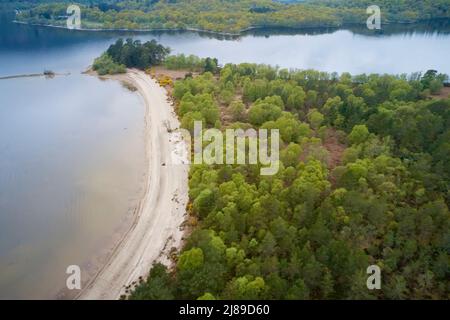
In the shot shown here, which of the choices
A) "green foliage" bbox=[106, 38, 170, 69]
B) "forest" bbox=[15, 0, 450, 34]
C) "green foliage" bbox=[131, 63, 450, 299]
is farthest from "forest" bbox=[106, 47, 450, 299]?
"forest" bbox=[15, 0, 450, 34]

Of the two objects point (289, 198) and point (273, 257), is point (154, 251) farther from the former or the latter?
point (289, 198)

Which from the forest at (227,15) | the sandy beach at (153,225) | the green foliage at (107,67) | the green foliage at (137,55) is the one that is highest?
the forest at (227,15)

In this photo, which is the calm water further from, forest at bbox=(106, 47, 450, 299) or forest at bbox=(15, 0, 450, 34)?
forest at bbox=(15, 0, 450, 34)

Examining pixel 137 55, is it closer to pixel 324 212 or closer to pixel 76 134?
pixel 76 134

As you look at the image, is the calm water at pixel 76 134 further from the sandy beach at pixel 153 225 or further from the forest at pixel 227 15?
the forest at pixel 227 15

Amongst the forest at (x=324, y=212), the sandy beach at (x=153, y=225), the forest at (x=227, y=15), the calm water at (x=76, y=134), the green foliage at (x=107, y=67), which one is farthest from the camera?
the forest at (x=227, y=15)

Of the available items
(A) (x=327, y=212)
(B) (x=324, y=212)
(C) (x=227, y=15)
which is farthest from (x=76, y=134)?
(C) (x=227, y=15)

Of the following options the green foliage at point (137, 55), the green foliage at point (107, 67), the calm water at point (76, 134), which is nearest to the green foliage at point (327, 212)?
the calm water at point (76, 134)
